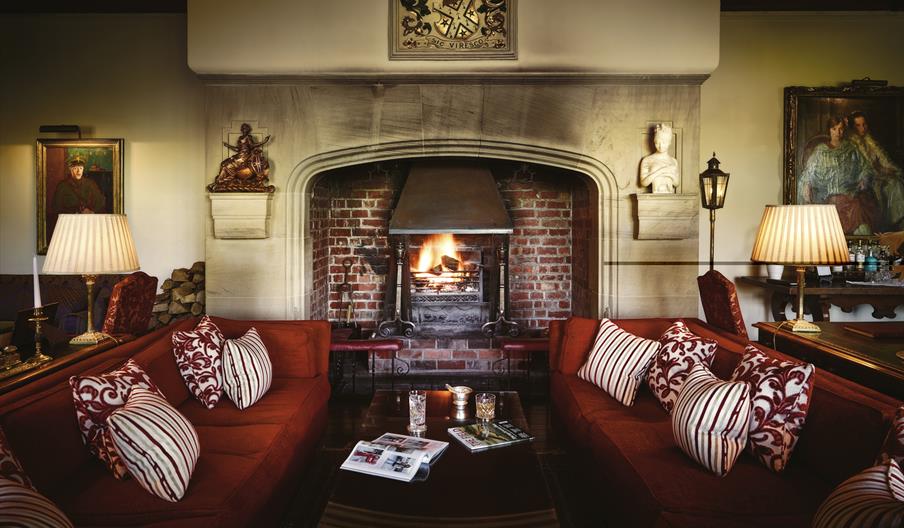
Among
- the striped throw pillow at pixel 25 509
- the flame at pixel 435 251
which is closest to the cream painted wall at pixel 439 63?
the flame at pixel 435 251

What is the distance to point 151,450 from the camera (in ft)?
5.45

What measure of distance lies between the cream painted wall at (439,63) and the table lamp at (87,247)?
1.68 m

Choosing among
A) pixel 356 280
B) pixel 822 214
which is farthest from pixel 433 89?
A: pixel 822 214

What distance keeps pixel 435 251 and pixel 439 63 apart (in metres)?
1.57

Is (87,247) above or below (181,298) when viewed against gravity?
above

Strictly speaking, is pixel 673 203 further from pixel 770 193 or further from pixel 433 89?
pixel 433 89

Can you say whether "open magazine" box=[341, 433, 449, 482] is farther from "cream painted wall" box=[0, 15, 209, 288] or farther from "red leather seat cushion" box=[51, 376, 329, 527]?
"cream painted wall" box=[0, 15, 209, 288]

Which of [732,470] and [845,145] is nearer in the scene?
[732,470]

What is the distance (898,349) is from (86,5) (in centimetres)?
567

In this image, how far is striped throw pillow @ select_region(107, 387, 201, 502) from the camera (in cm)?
165

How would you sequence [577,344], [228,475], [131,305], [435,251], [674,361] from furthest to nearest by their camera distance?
[435,251] → [577,344] → [131,305] → [674,361] → [228,475]

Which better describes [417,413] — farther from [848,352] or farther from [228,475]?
[848,352]

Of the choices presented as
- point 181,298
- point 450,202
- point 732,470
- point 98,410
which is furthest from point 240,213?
point 732,470

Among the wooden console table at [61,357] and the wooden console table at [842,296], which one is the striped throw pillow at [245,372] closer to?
the wooden console table at [61,357]
